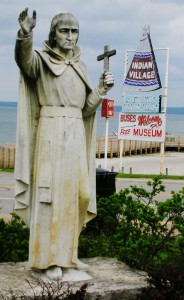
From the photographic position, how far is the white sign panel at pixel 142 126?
24562 millimetres

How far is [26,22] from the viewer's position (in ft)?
20.1

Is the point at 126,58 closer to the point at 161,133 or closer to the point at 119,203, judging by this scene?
the point at 161,133

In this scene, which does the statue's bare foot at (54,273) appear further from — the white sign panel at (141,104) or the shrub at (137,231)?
the white sign panel at (141,104)

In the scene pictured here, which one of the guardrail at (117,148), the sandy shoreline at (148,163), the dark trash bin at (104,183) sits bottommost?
the dark trash bin at (104,183)

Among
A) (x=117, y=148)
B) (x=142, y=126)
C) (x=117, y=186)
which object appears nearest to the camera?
(x=117, y=186)

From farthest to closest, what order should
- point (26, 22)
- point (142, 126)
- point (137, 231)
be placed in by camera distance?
point (142, 126) → point (137, 231) → point (26, 22)

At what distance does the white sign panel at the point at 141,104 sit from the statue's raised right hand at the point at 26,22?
18328 millimetres

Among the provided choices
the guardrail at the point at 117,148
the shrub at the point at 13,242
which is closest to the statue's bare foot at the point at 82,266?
the shrub at the point at 13,242

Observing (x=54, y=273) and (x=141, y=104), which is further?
(x=141, y=104)

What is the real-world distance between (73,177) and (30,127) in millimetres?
675

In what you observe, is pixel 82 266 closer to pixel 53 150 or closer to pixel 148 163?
pixel 53 150

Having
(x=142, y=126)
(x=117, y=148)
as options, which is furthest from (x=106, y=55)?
(x=117, y=148)

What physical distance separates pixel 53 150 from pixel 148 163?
29199mm

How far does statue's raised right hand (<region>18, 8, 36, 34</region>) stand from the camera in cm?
609
